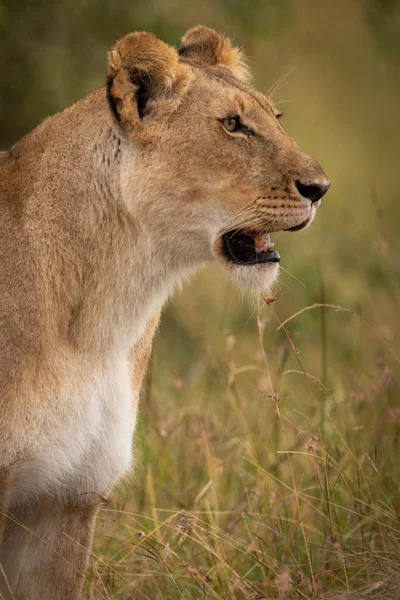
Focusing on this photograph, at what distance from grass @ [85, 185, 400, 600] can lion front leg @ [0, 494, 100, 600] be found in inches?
3.5

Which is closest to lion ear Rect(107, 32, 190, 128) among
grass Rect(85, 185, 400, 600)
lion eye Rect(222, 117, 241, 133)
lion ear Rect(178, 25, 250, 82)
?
lion eye Rect(222, 117, 241, 133)

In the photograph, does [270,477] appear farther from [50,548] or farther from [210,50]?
[210,50]

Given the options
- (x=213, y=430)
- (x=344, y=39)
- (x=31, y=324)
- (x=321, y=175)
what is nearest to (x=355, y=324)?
(x=213, y=430)

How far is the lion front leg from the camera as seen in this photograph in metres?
3.78

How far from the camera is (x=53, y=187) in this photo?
12.0ft

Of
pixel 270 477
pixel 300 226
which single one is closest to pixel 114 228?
pixel 300 226

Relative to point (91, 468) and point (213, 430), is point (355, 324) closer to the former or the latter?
point (213, 430)

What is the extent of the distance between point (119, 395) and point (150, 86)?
3.54ft

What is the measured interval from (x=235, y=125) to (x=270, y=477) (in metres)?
1.51

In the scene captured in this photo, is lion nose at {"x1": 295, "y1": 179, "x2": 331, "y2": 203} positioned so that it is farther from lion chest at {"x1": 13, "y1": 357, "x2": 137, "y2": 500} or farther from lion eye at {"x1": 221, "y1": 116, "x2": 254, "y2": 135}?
lion chest at {"x1": 13, "y1": 357, "x2": 137, "y2": 500}

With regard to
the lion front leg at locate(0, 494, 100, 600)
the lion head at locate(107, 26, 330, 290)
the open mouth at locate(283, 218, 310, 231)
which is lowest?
the lion front leg at locate(0, 494, 100, 600)

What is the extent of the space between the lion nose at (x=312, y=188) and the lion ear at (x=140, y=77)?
53cm

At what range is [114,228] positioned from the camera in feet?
12.0

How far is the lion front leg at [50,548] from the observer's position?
3779 mm
